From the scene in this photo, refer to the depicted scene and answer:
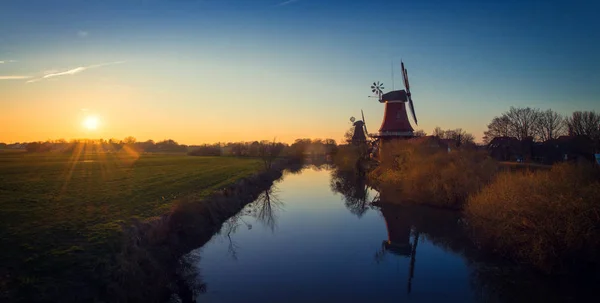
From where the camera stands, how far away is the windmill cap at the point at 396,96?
140ft

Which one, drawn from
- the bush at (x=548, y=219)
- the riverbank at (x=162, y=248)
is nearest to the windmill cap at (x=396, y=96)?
the riverbank at (x=162, y=248)

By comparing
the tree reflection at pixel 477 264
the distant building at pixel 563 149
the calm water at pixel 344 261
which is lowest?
the calm water at pixel 344 261

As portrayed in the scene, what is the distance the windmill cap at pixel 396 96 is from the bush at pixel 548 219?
28.4m

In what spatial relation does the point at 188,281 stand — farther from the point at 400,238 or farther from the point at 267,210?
the point at 267,210

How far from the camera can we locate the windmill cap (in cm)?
4270

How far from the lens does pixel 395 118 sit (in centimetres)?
4241

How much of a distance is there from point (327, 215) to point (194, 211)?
980 centimetres

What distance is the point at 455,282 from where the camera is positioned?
40.2 ft

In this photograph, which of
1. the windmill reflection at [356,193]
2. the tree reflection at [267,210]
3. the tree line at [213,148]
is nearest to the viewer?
the tree reflection at [267,210]

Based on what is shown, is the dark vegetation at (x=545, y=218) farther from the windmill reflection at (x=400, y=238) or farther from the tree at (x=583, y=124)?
the tree at (x=583, y=124)

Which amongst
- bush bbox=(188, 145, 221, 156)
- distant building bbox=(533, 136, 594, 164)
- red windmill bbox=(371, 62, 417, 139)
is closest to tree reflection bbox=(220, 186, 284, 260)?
red windmill bbox=(371, 62, 417, 139)

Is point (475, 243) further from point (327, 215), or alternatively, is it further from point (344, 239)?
point (327, 215)

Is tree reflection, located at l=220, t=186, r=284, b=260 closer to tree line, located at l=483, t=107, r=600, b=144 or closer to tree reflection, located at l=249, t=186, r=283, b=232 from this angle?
tree reflection, located at l=249, t=186, r=283, b=232

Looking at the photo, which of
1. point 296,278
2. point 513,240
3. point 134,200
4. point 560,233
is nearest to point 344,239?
point 296,278
